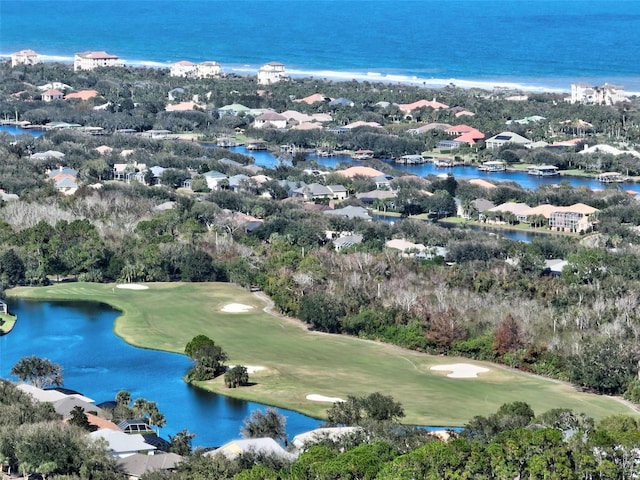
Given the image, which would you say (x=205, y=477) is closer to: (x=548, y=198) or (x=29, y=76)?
(x=548, y=198)

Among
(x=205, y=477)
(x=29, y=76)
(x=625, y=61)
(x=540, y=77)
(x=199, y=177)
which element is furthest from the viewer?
(x=625, y=61)

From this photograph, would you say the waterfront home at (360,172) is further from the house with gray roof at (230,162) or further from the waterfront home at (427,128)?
the waterfront home at (427,128)

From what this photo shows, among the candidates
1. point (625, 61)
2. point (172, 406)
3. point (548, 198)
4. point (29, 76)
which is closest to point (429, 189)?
point (548, 198)

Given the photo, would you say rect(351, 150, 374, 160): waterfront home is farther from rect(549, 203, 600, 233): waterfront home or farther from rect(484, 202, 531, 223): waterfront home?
rect(549, 203, 600, 233): waterfront home

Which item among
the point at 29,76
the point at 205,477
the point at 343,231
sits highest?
the point at 29,76

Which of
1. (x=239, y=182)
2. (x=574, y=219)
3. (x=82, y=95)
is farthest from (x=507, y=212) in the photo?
(x=82, y=95)
